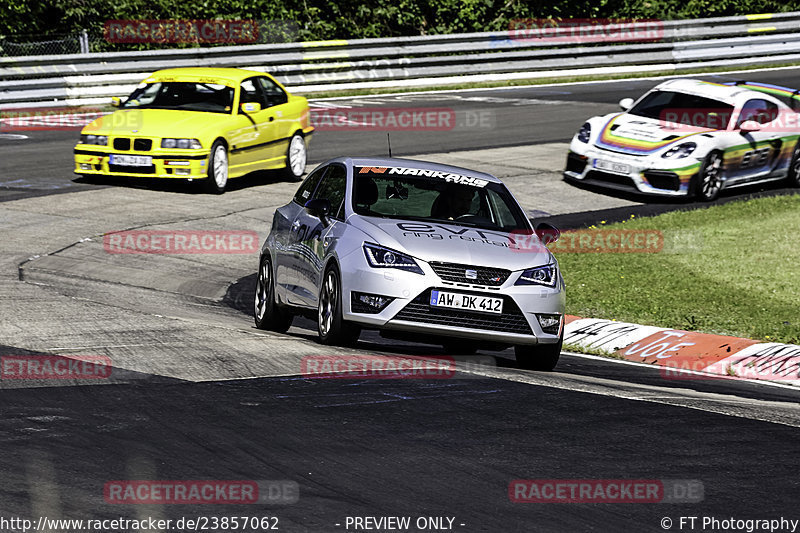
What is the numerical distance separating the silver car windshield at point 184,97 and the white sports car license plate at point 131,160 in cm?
105

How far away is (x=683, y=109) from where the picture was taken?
20.4 meters

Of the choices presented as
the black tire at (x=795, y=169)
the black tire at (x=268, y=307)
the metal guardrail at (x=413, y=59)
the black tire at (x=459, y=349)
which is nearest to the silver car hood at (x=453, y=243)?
the black tire at (x=459, y=349)

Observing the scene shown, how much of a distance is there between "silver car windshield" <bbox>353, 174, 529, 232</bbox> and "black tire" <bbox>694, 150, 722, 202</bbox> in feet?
31.4

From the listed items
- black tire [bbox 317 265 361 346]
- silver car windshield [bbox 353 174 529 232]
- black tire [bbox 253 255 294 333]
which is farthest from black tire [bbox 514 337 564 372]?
black tire [bbox 253 255 294 333]

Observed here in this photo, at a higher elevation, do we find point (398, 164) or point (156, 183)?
point (398, 164)

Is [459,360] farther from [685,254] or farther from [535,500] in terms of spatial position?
[685,254]

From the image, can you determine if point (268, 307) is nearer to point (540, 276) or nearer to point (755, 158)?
point (540, 276)

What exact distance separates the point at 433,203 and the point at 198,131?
8118 millimetres

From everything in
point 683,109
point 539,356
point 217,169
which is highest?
point 683,109

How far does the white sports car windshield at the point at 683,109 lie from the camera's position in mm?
20031

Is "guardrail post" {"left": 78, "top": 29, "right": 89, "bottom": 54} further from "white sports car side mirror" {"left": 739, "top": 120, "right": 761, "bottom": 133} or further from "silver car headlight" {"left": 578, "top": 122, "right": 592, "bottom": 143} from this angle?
"white sports car side mirror" {"left": 739, "top": 120, "right": 761, "bottom": 133}

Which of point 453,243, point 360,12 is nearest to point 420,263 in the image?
point 453,243

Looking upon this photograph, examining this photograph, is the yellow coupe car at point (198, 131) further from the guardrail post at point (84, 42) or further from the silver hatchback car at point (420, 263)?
the guardrail post at point (84, 42)

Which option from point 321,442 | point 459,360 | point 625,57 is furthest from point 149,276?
point 625,57
